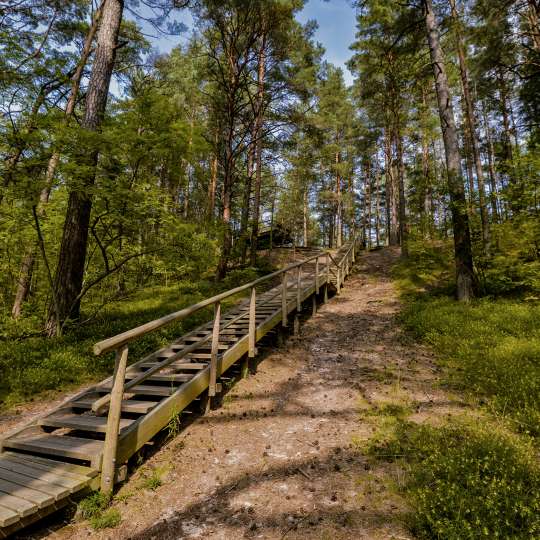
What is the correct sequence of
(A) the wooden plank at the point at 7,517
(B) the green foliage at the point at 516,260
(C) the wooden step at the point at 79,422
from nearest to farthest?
(A) the wooden plank at the point at 7,517, (C) the wooden step at the point at 79,422, (B) the green foliage at the point at 516,260

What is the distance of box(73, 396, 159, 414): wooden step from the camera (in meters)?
4.04

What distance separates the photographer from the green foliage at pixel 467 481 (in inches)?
104

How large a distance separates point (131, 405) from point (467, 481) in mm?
3874

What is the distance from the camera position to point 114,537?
9.62 ft

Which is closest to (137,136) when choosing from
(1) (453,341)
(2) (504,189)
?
(1) (453,341)

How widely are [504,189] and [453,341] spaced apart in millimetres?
4120

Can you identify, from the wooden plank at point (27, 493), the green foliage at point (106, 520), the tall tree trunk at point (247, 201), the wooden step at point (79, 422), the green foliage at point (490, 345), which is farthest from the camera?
the tall tree trunk at point (247, 201)

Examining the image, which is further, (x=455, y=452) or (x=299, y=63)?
(x=299, y=63)

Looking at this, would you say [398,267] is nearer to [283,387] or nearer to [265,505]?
[283,387]

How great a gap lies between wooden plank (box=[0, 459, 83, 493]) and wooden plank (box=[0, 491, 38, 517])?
317mm

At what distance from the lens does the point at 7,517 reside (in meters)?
2.47

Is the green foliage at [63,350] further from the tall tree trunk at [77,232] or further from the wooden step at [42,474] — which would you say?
the wooden step at [42,474]

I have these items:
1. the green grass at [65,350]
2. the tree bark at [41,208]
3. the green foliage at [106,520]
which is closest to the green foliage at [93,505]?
the green foliage at [106,520]

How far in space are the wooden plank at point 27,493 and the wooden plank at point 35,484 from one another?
30mm
